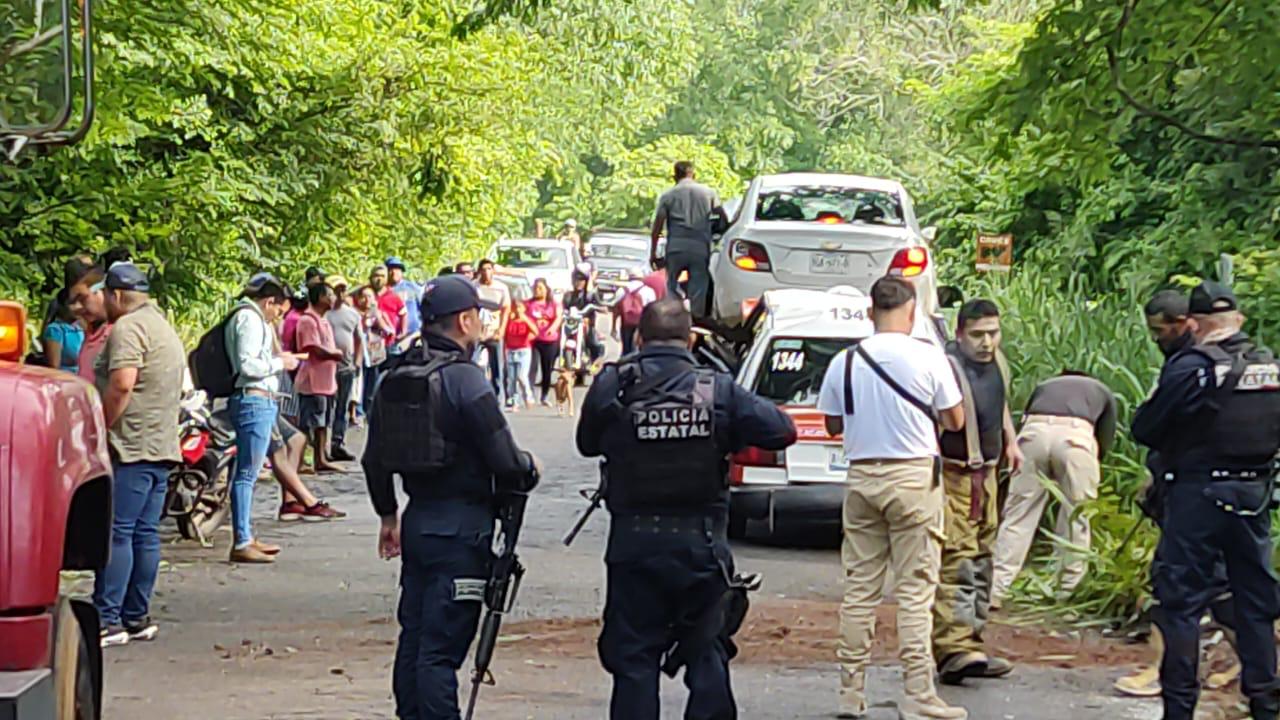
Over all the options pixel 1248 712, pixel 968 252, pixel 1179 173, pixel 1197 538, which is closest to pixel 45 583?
pixel 1197 538

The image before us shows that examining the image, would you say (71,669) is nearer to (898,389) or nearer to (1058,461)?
(898,389)

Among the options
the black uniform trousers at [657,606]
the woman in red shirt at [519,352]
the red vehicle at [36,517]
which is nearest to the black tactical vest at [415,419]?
the black uniform trousers at [657,606]

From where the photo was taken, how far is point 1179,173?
64.5 feet

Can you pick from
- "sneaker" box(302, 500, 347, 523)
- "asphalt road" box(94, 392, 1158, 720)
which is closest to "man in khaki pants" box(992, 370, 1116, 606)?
"asphalt road" box(94, 392, 1158, 720)

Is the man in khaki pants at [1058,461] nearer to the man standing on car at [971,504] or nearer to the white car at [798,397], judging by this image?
the white car at [798,397]

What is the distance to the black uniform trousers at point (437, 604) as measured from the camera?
7668 millimetres

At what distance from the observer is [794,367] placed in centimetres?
1545

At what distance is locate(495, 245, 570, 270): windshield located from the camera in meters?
42.8

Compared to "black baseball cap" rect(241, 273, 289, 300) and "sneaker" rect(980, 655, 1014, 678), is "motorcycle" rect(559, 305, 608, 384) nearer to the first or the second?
"black baseball cap" rect(241, 273, 289, 300)

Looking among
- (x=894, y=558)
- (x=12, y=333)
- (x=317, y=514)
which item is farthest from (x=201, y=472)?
(x=12, y=333)

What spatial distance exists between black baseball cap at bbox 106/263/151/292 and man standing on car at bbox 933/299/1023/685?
4210 mm

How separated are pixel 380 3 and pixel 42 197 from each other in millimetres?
7770

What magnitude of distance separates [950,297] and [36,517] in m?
13.9

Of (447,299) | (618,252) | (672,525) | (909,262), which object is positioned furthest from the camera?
(618,252)
